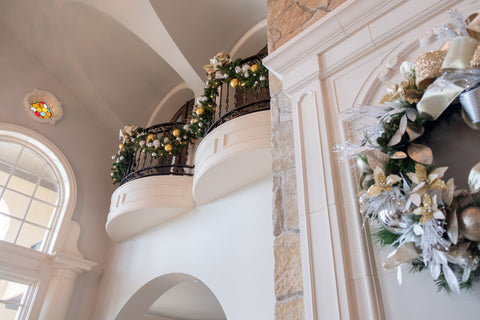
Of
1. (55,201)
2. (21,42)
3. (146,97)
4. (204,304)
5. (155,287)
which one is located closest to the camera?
(155,287)

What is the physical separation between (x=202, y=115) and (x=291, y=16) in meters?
2.46

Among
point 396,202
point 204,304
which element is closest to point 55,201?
point 204,304

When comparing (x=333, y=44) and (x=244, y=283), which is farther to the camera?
(x=244, y=283)

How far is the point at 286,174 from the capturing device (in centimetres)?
191

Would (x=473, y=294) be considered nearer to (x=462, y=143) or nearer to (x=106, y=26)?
(x=462, y=143)

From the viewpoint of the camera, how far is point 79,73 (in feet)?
21.5

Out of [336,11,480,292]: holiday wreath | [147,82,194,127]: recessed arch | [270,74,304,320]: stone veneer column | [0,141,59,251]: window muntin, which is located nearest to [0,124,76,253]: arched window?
[0,141,59,251]: window muntin

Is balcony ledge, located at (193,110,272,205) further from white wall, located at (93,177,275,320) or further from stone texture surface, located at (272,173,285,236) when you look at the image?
stone texture surface, located at (272,173,285,236)

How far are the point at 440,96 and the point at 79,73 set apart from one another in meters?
6.66

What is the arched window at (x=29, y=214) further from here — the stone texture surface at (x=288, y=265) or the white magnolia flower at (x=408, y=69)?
the white magnolia flower at (x=408, y=69)

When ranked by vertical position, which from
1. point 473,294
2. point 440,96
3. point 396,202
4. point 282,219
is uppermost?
point 440,96

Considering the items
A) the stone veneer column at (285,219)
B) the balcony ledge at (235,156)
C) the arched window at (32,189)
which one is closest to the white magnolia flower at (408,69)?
the stone veneer column at (285,219)

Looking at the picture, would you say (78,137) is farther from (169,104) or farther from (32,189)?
(169,104)

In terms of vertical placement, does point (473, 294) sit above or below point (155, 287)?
below
